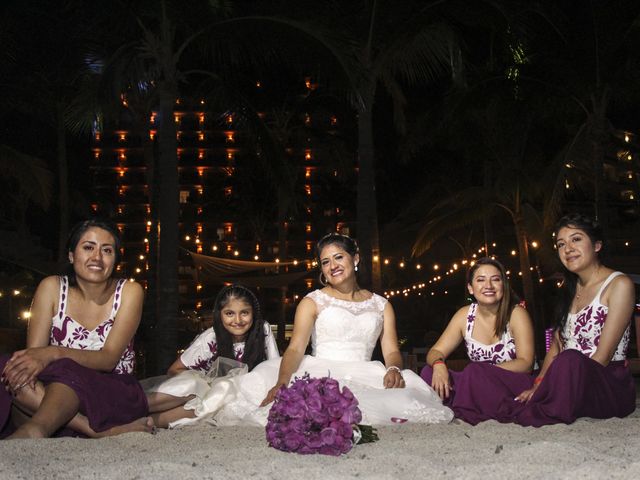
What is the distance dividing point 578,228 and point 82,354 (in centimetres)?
315

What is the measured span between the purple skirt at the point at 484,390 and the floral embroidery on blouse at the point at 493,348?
0.30 m

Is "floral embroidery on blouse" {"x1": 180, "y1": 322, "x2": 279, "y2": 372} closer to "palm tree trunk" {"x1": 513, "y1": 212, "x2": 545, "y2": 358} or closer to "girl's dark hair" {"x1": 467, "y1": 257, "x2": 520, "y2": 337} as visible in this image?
"girl's dark hair" {"x1": 467, "y1": 257, "x2": 520, "y2": 337}

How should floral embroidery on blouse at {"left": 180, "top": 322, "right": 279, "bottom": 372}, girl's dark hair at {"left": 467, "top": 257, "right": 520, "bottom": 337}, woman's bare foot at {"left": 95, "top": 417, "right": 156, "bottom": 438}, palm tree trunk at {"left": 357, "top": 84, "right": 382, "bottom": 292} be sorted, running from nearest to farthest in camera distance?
woman's bare foot at {"left": 95, "top": 417, "right": 156, "bottom": 438} < girl's dark hair at {"left": 467, "top": 257, "right": 520, "bottom": 337} < floral embroidery on blouse at {"left": 180, "top": 322, "right": 279, "bottom": 372} < palm tree trunk at {"left": 357, "top": 84, "right": 382, "bottom": 292}

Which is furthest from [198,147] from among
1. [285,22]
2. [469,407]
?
[469,407]

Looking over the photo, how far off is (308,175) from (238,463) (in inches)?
1440

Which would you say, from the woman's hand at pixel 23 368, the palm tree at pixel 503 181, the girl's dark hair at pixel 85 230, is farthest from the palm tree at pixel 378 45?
the woman's hand at pixel 23 368

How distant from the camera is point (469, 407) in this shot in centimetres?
511

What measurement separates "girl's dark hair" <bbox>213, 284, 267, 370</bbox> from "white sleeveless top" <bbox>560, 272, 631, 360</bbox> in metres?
2.25

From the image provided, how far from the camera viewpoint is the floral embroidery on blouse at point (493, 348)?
5.52 metres

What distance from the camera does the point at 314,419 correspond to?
3.74 m

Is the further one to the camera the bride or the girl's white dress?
the girl's white dress

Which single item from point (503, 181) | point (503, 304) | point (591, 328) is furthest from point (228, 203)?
point (591, 328)

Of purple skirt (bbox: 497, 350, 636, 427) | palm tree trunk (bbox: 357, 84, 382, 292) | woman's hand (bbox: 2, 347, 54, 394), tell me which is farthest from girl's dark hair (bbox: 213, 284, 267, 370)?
palm tree trunk (bbox: 357, 84, 382, 292)

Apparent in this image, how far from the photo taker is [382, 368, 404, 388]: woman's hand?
200 inches
